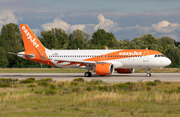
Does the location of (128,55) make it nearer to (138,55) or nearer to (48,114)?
(138,55)

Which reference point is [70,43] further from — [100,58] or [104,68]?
[104,68]

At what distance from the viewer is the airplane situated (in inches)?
1391

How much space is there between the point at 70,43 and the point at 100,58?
→ 201 ft

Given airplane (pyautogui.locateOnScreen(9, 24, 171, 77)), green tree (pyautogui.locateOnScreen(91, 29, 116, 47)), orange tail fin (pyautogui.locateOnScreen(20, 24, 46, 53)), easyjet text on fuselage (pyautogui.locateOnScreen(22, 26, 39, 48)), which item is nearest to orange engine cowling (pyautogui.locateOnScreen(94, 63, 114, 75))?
airplane (pyautogui.locateOnScreen(9, 24, 171, 77))

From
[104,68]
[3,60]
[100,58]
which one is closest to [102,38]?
[3,60]

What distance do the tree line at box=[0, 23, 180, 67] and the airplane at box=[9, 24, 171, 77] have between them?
127ft

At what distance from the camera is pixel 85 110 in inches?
490

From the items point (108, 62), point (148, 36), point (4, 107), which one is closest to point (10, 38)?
point (148, 36)

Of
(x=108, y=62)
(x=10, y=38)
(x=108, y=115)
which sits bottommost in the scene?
(x=108, y=115)

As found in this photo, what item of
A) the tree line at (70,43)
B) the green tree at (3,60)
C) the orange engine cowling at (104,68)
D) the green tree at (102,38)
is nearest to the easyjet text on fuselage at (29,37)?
the orange engine cowling at (104,68)

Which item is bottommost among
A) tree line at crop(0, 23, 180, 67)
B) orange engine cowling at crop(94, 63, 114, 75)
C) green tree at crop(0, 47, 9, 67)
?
Answer: orange engine cowling at crop(94, 63, 114, 75)

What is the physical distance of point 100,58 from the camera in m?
37.0

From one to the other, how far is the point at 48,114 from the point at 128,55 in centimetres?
2607

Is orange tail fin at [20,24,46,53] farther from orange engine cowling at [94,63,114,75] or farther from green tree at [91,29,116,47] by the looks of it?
green tree at [91,29,116,47]
